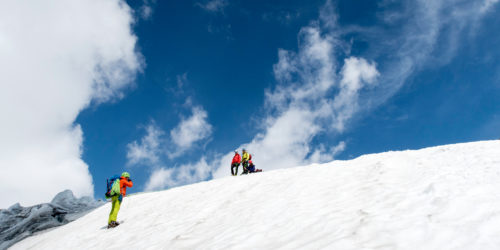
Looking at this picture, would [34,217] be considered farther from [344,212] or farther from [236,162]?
[344,212]

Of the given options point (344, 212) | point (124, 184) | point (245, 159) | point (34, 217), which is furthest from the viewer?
point (245, 159)

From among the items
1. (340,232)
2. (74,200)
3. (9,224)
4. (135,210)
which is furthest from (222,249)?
(74,200)

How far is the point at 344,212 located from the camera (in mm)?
6223

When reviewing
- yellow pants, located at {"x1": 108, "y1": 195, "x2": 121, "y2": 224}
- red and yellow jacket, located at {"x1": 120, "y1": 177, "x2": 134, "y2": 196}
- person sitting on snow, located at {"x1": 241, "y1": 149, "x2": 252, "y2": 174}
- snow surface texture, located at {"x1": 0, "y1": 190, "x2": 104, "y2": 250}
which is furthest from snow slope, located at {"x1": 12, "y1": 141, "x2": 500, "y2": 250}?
person sitting on snow, located at {"x1": 241, "y1": 149, "x2": 252, "y2": 174}

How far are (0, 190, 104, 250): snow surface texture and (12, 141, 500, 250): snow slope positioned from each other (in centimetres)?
492

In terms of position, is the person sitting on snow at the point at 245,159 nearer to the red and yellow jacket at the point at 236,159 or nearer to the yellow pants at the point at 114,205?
the red and yellow jacket at the point at 236,159

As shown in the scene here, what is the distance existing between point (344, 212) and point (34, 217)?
20196 mm

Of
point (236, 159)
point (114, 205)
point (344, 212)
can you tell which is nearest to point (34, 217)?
point (114, 205)

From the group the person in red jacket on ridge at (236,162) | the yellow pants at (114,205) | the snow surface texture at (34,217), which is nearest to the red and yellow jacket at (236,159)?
the person in red jacket on ridge at (236,162)

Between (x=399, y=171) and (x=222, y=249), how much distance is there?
20.4 feet

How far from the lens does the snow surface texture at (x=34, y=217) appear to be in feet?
57.4

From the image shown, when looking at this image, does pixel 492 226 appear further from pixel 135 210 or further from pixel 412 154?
pixel 135 210

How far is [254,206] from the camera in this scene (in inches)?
368

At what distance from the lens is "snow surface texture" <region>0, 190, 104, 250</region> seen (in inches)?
689
